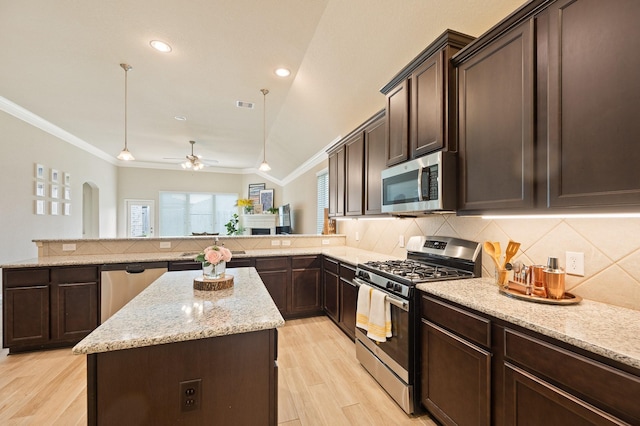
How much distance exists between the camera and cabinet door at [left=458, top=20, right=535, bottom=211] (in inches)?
58.3

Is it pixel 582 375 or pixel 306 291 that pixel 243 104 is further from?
pixel 582 375

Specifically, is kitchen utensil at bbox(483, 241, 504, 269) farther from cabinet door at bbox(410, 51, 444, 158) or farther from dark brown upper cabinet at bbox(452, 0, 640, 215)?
cabinet door at bbox(410, 51, 444, 158)

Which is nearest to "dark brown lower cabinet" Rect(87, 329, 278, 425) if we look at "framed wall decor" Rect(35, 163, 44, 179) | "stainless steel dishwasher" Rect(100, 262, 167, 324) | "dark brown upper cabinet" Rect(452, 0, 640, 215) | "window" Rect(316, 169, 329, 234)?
"dark brown upper cabinet" Rect(452, 0, 640, 215)

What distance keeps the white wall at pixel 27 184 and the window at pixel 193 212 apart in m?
2.69

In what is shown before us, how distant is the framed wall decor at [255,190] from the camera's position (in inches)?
365

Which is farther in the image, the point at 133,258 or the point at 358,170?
the point at 358,170

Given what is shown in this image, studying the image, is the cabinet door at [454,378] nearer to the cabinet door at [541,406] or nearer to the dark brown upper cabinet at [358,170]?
the cabinet door at [541,406]

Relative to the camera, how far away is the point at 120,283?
307 cm

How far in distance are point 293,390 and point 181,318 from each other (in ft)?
4.50

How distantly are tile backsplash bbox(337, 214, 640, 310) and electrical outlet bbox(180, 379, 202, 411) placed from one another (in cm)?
202

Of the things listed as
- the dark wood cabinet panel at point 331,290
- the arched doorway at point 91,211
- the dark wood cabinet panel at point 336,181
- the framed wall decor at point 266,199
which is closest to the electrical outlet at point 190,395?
the dark wood cabinet panel at point 331,290

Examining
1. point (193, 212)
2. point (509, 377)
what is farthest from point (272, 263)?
point (193, 212)

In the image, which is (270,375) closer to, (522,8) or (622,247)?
(622,247)

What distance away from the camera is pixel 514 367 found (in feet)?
4.17
